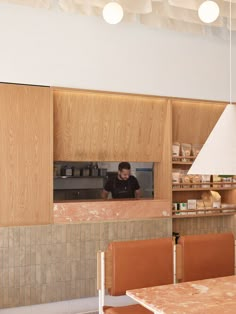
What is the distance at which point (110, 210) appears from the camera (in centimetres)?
387

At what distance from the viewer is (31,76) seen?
3549 millimetres

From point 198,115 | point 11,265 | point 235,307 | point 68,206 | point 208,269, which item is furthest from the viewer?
point 198,115

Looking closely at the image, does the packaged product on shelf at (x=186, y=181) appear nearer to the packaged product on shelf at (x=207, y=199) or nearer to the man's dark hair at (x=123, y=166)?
the packaged product on shelf at (x=207, y=199)

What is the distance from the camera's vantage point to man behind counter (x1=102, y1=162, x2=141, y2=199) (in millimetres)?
4401

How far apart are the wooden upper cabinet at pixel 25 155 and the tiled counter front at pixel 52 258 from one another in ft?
0.50

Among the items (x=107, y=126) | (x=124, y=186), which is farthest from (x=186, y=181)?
(x=107, y=126)

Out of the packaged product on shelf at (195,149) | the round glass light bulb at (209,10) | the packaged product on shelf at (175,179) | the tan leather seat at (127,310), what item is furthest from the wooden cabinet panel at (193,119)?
the tan leather seat at (127,310)

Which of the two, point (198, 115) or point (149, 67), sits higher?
point (149, 67)

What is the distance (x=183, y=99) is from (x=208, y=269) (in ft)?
6.39

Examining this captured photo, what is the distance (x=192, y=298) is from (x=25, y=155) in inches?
81.1

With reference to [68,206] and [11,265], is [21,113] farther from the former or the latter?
[11,265]

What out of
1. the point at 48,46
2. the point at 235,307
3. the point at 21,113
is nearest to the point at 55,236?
the point at 21,113

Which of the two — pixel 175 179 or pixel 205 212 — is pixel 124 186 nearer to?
pixel 175 179

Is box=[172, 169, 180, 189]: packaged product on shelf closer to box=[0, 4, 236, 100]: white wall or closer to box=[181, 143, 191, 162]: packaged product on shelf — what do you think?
box=[181, 143, 191, 162]: packaged product on shelf
